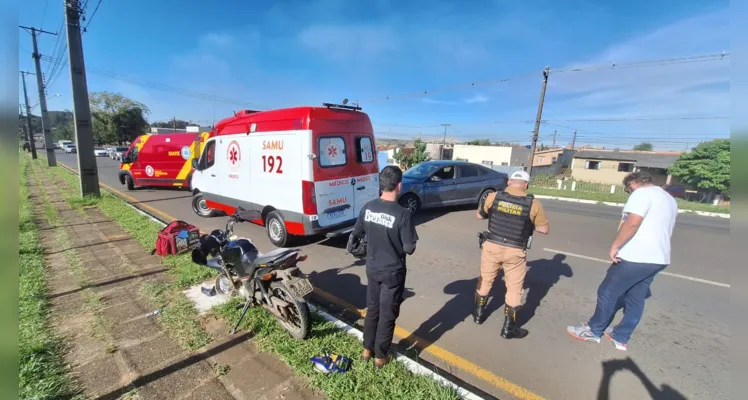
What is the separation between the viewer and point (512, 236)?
327 centimetres

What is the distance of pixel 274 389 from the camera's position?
8.46 feet

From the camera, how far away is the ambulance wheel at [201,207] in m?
8.45

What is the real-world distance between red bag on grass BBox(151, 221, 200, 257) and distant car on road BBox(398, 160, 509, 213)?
4886 mm

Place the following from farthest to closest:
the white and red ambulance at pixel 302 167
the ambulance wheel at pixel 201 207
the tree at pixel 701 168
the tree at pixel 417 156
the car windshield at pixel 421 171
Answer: the tree at pixel 417 156 < the tree at pixel 701 168 < the car windshield at pixel 421 171 < the ambulance wheel at pixel 201 207 < the white and red ambulance at pixel 302 167

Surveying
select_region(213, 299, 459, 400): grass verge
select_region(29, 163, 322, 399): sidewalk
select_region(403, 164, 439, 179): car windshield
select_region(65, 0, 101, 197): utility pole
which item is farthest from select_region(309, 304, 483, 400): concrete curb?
select_region(65, 0, 101, 197): utility pole

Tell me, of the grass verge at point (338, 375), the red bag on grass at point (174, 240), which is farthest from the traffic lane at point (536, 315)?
the red bag on grass at point (174, 240)

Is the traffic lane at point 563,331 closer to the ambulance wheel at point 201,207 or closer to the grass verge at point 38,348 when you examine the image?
the grass verge at point 38,348

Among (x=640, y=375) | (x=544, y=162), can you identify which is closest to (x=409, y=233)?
(x=640, y=375)

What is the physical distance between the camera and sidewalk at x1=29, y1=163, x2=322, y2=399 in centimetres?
258

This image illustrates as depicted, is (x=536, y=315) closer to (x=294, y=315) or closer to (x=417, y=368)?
(x=417, y=368)

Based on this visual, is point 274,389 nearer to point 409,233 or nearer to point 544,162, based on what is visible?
point 409,233

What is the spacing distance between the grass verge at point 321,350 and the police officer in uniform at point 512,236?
130 centimetres

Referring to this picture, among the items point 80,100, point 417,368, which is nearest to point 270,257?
point 417,368

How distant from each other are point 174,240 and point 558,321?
5567mm
